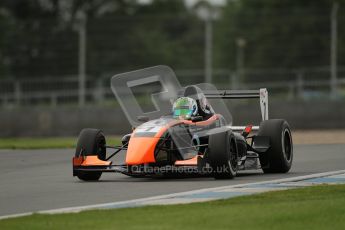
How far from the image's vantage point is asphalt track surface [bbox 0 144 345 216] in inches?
499

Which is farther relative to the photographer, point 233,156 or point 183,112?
point 183,112

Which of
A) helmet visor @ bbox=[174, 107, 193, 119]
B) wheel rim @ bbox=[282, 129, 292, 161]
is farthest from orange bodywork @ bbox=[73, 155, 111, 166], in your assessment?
wheel rim @ bbox=[282, 129, 292, 161]

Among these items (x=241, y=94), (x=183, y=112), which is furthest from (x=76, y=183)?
(x=241, y=94)

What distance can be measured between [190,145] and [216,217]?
5040mm

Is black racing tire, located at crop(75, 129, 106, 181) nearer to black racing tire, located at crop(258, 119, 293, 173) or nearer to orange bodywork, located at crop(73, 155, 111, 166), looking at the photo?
orange bodywork, located at crop(73, 155, 111, 166)

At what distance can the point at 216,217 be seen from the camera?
10477 mm

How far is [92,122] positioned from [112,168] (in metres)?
19.7

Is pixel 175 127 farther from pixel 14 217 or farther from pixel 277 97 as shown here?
pixel 277 97

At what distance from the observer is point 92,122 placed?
35.0 meters

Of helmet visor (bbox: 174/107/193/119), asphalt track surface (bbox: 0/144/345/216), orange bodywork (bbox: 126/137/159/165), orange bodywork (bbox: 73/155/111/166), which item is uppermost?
helmet visor (bbox: 174/107/193/119)

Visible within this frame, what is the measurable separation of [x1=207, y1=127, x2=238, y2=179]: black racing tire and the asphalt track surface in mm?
162

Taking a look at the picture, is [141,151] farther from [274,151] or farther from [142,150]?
[274,151]

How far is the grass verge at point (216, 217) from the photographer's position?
10039 millimetres

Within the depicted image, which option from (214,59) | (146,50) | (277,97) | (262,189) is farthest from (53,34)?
(262,189)
